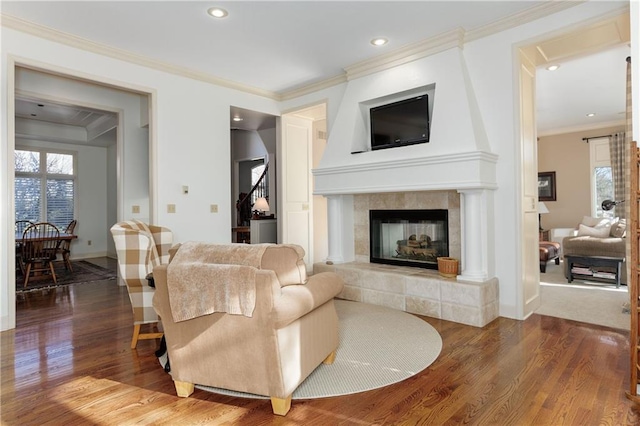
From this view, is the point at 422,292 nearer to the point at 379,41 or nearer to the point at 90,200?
the point at 379,41

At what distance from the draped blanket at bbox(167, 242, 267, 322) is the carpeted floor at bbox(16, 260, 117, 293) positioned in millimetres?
4426

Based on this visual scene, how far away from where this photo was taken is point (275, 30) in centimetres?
362

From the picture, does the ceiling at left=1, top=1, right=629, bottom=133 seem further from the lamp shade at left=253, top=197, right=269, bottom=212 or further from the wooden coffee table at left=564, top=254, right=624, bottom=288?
the lamp shade at left=253, top=197, right=269, bottom=212

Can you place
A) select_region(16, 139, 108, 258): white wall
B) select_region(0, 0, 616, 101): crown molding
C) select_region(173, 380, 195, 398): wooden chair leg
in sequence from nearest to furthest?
select_region(173, 380, 195, 398): wooden chair leg < select_region(0, 0, 616, 101): crown molding < select_region(16, 139, 108, 258): white wall

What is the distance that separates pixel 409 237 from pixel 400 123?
134 cm

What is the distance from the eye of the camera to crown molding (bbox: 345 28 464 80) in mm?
3721

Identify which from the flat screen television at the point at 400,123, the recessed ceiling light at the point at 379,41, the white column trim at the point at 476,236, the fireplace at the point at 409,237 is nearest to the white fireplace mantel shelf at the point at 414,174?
the white column trim at the point at 476,236

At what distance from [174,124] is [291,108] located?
1806 millimetres

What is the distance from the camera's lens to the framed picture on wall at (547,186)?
26.2 ft

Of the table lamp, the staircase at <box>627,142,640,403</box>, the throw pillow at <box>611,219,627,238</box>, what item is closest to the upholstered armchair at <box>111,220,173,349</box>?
the staircase at <box>627,142,640,403</box>

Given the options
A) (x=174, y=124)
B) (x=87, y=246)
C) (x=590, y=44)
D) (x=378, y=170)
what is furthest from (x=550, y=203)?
(x=87, y=246)

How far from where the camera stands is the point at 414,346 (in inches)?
110

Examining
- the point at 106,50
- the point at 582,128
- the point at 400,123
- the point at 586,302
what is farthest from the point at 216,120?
the point at 582,128

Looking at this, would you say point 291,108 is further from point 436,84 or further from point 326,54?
point 436,84
